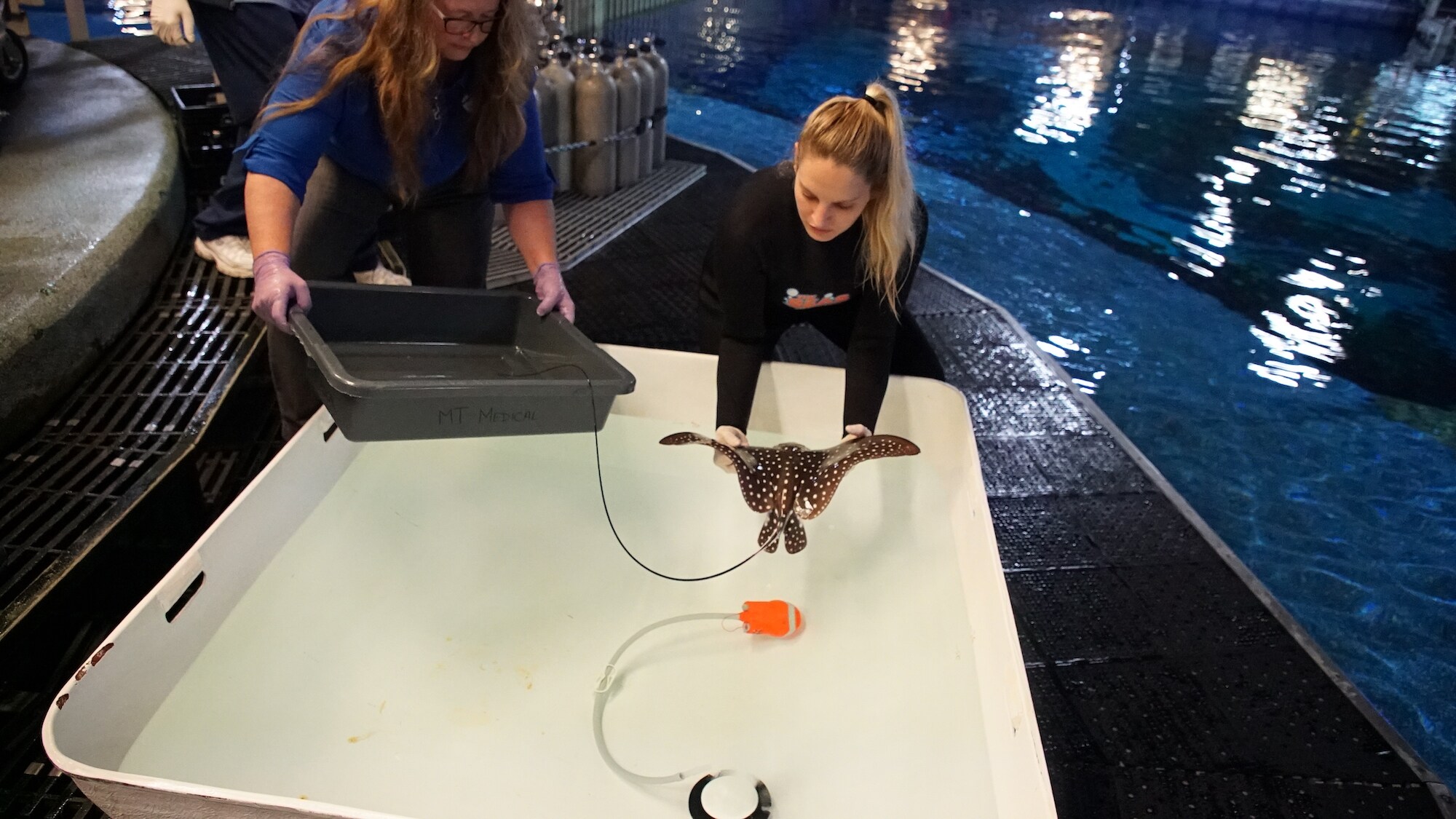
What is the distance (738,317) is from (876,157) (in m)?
0.43

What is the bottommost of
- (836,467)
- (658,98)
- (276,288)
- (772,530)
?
(772,530)

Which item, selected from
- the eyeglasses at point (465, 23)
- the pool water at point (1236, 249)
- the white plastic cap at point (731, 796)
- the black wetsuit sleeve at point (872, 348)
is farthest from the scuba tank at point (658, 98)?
the white plastic cap at point (731, 796)

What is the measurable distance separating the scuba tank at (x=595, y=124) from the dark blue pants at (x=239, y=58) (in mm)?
1450

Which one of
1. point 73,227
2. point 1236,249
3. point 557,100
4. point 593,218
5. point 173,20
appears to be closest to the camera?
point 73,227

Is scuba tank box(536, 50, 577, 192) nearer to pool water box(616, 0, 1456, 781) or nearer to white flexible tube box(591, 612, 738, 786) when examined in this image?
pool water box(616, 0, 1456, 781)

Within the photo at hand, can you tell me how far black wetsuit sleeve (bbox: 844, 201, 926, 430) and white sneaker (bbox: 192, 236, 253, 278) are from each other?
5.82 feet

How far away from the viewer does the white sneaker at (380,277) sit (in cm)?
229

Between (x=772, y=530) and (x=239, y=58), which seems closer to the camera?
(x=772, y=530)

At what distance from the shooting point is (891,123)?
56.8 inches

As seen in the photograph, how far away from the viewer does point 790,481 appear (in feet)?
4.85

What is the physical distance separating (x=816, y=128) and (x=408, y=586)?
3.84 feet

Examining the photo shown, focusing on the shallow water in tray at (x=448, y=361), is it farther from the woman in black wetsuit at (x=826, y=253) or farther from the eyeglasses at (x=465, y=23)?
the eyeglasses at (x=465, y=23)

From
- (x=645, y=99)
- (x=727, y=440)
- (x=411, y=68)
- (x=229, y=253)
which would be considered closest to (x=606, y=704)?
(x=727, y=440)

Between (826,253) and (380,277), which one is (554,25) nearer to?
(380,277)
